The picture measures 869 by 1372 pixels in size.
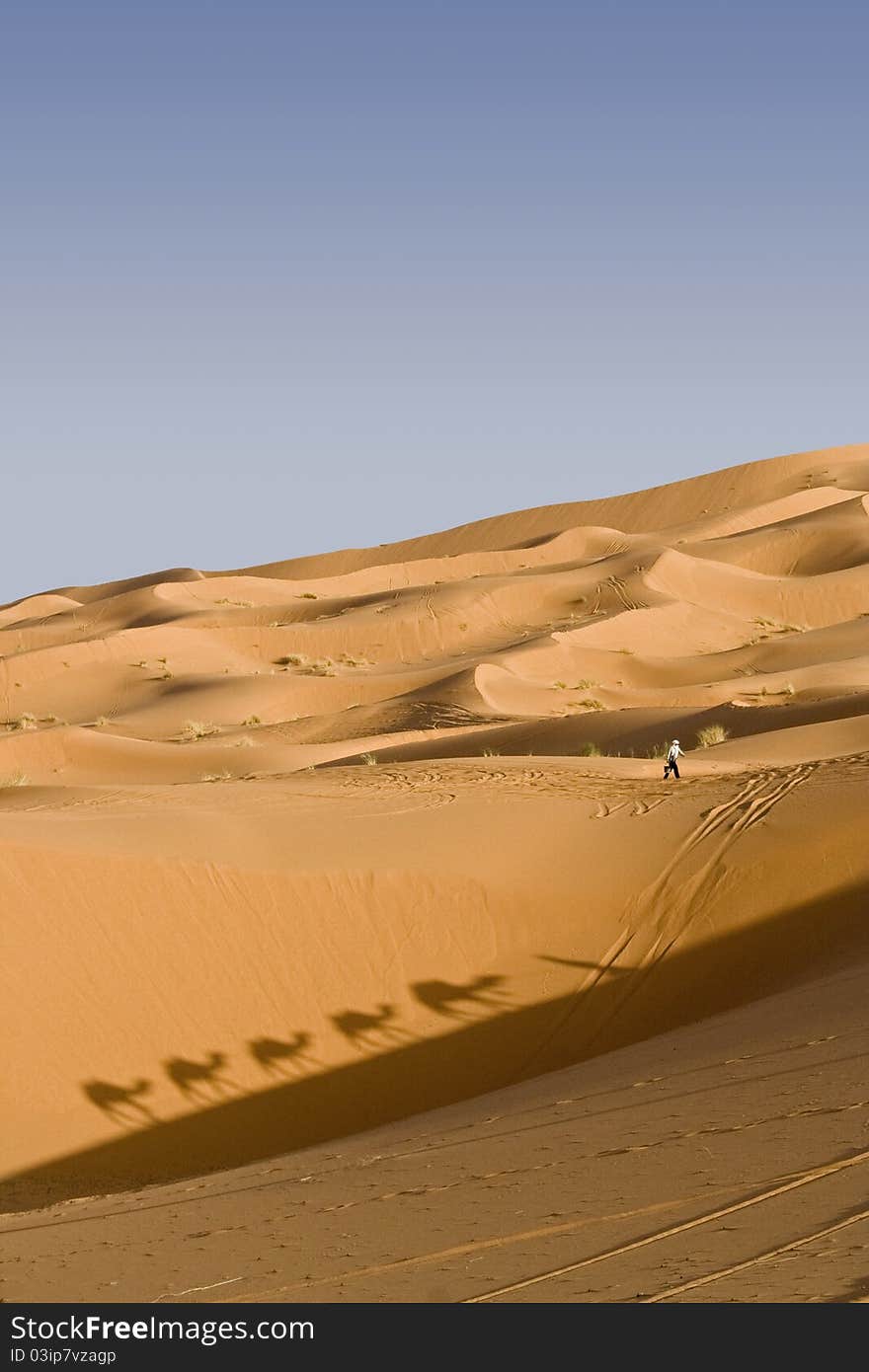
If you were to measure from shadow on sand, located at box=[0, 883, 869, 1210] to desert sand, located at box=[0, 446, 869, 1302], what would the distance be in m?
0.03

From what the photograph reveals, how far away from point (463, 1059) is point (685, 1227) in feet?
17.0

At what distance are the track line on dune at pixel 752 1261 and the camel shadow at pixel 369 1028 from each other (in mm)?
5976

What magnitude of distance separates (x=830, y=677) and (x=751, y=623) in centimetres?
1333

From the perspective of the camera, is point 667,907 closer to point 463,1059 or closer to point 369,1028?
point 463,1059

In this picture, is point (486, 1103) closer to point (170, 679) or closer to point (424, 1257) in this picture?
point (424, 1257)

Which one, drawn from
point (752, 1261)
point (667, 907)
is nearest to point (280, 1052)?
point (667, 907)

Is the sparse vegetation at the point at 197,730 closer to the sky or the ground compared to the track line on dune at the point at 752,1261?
closer to the sky

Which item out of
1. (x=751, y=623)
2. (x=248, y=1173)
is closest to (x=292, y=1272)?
(x=248, y=1173)

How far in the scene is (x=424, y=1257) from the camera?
4.89 m

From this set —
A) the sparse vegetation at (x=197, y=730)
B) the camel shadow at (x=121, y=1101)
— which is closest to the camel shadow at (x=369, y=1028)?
the camel shadow at (x=121, y=1101)

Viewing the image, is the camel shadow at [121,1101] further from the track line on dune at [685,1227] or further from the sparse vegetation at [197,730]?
the sparse vegetation at [197,730]

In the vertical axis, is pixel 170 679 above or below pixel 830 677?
above

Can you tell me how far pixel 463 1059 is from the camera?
979cm

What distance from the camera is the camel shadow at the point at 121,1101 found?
9016 mm
